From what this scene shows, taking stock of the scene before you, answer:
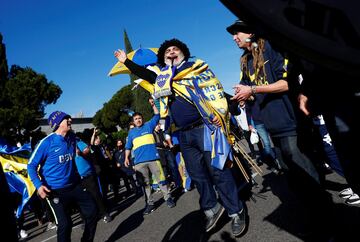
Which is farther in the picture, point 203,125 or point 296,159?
point 203,125

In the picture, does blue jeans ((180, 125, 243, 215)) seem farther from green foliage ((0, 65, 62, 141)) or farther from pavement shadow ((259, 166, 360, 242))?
green foliage ((0, 65, 62, 141))

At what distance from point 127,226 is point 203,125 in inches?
123

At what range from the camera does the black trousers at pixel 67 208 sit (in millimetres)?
3934

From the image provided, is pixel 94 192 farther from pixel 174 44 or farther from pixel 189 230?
pixel 174 44

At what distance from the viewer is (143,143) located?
695cm

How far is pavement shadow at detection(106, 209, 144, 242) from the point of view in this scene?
5.33 metres

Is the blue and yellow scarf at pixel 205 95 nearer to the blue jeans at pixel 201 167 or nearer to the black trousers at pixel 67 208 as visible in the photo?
the blue jeans at pixel 201 167

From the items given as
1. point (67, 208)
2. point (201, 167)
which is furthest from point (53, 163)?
point (201, 167)

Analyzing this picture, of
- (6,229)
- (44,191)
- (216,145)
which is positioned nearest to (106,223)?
(44,191)

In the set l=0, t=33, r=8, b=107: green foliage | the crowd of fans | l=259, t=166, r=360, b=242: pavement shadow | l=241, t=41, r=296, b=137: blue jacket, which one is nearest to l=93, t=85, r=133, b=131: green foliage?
l=0, t=33, r=8, b=107: green foliage

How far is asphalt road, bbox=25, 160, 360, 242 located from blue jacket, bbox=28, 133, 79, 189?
1.39 metres

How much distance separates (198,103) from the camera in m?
3.65

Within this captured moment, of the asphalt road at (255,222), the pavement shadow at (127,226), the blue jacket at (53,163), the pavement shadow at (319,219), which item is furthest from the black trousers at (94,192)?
the pavement shadow at (319,219)

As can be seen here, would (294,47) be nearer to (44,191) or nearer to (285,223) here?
(285,223)
